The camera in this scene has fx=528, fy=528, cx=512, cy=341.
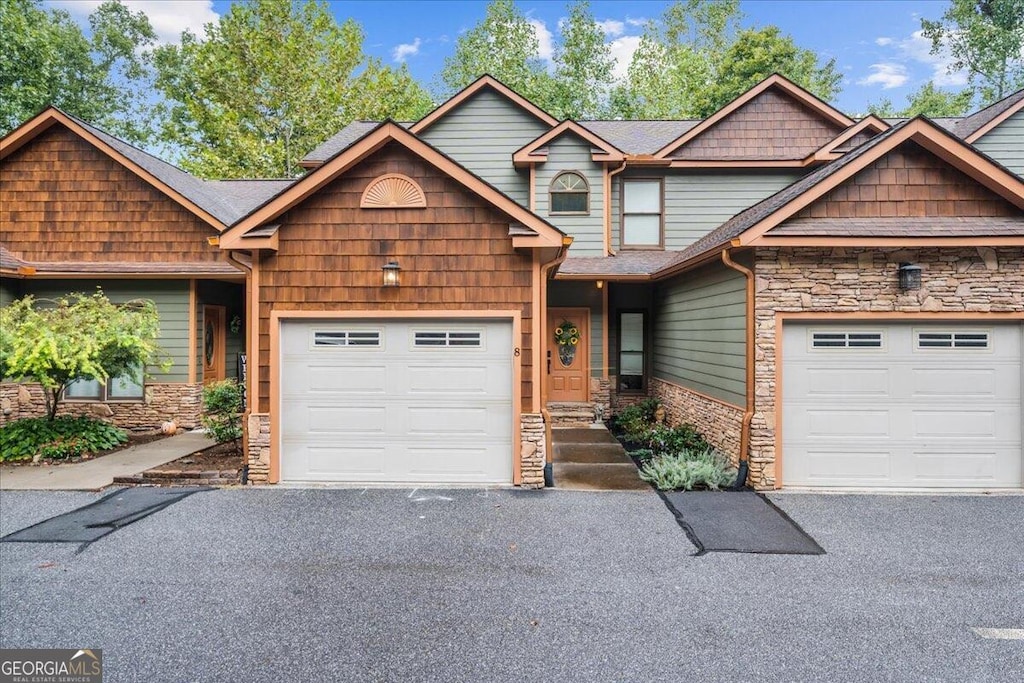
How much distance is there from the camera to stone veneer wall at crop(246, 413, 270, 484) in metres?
6.90

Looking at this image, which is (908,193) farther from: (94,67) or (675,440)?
(94,67)

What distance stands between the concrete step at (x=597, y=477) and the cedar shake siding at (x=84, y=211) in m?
8.22

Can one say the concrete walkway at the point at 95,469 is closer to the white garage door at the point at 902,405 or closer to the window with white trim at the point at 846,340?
the white garage door at the point at 902,405

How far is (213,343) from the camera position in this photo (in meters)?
11.3

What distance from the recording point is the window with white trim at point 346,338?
275 inches

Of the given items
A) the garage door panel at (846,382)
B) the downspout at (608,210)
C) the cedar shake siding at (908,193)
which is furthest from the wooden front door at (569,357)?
the cedar shake siding at (908,193)

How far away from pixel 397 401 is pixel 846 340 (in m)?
5.85

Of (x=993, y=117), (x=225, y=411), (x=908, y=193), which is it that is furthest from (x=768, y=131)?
(x=225, y=411)

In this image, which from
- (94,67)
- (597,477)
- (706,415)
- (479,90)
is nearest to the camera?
(597,477)

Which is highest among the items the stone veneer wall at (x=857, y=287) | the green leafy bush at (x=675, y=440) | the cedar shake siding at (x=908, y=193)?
the cedar shake siding at (x=908, y=193)

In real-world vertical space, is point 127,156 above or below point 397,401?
above

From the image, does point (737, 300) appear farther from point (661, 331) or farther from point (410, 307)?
point (410, 307)

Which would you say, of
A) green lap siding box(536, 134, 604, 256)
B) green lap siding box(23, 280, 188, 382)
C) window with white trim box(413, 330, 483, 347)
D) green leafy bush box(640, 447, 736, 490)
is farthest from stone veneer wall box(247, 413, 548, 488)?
green lap siding box(536, 134, 604, 256)

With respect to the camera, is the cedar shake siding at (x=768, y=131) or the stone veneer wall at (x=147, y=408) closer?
the stone veneer wall at (x=147, y=408)
